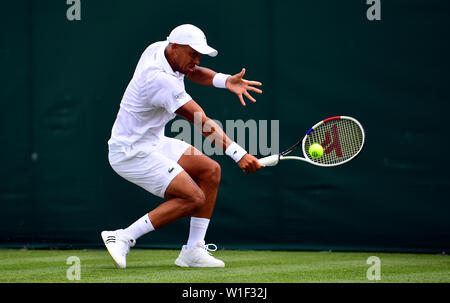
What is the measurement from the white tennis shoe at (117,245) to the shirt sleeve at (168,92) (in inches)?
35.1

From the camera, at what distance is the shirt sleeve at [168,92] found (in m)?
4.69

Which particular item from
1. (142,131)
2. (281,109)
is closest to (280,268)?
(142,131)

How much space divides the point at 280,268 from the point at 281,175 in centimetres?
149

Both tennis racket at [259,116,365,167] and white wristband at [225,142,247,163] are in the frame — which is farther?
tennis racket at [259,116,365,167]

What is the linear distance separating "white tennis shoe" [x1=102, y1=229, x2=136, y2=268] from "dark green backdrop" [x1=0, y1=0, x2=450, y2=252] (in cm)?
175

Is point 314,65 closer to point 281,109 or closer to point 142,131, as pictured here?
point 281,109

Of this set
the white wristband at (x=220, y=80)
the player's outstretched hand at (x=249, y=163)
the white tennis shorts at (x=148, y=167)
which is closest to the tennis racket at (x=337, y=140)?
the player's outstretched hand at (x=249, y=163)

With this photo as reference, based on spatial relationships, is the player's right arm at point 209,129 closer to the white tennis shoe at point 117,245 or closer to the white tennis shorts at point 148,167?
the white tennis shorts at point 148,167

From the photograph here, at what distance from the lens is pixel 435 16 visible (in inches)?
238

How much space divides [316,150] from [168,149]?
1.01 meters

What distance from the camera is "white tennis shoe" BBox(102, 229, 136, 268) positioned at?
487 centimetres

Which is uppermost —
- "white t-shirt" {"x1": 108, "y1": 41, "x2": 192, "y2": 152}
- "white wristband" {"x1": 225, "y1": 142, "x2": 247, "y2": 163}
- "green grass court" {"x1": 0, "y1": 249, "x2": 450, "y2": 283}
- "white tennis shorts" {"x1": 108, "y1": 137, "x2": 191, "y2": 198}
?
"white t-shirt" {"x1": 108, "y1": 41, "x2": 192, "y2": 152}

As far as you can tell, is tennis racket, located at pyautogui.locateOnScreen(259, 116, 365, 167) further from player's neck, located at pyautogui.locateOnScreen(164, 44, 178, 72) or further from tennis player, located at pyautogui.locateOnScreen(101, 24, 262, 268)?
player's neck, located at pyautogui.locateOnScreen(164, 44, 178, 72)

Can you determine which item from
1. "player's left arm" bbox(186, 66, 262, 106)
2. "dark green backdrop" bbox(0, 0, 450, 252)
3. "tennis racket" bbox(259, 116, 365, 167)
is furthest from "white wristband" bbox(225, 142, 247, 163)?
"dark green backdrop" bbox(0, 0, 450, 252)
